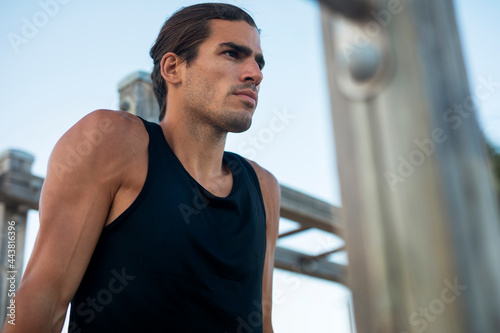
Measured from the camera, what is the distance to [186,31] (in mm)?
2428

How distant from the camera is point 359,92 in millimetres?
561

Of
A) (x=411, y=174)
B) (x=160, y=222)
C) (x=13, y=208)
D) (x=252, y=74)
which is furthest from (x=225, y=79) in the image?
(x=13, y=208)

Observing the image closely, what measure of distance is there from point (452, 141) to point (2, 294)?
10.2 feet

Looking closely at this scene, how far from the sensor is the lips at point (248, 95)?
7.07 feet

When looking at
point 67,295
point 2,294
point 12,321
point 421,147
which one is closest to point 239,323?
point 67,295

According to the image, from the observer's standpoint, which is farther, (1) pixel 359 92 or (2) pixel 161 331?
(2) pixel 161 331

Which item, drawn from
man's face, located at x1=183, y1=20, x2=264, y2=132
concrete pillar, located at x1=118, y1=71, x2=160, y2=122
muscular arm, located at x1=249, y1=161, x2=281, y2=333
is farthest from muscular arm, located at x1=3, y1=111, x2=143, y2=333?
concrete pillar, located at x1=118, y1=71, x2=160, y2=122

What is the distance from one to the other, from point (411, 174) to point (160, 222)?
1393 millimetres

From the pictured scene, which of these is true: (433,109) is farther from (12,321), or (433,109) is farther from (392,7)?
(12,321)

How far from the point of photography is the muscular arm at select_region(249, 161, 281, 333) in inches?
92.6

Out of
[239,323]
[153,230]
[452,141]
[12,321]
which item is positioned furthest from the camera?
[239,323]

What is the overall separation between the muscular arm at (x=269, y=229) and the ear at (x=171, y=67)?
1.85 feet

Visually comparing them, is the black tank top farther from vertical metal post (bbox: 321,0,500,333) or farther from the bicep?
vertical metal post (bbox: 321,0,500,333)

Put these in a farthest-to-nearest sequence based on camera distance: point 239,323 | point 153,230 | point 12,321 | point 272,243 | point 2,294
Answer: point 2,294 → point 272,243 → point 239,323 → point 153,230 → point 12,321
